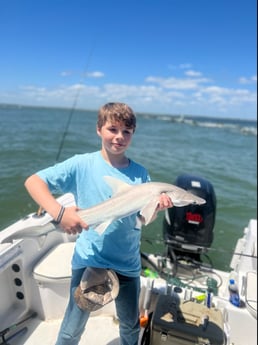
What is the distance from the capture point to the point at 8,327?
9.69 feet

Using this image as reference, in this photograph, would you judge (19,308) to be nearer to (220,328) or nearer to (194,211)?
(220,328)

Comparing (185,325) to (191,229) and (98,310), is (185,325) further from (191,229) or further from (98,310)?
(191,229)

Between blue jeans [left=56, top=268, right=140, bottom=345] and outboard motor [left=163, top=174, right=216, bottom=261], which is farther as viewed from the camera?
outboard motor [left=163, top=174, right=216, bottom=261]

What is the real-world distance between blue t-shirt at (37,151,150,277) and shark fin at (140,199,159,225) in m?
0.22

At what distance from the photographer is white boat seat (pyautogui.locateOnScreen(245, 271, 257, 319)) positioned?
2.91 m

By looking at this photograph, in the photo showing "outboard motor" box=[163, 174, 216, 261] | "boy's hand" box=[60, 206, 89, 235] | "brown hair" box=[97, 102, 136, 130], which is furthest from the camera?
"outboard motor" box=[163, 174, 216, 261]

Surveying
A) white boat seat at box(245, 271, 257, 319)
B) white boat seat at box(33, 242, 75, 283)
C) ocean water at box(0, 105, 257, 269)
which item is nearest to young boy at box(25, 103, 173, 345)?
white boat seat at box(33, 242, 75, 283)

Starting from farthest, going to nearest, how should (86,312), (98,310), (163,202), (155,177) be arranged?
(155,177)
(98,310)
(86,312)
(163,202)

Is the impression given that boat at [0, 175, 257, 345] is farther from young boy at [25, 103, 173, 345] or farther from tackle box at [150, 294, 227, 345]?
young boy at [25, 103, 173, 345]

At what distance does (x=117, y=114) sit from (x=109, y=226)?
→ 79 centimetres

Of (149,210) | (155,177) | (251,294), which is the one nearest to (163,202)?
(149,210)

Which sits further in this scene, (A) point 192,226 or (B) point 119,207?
(A) point 192,226

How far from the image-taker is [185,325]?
2.54 metres

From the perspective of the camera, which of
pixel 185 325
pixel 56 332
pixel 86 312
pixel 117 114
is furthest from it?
pixel 56 332
